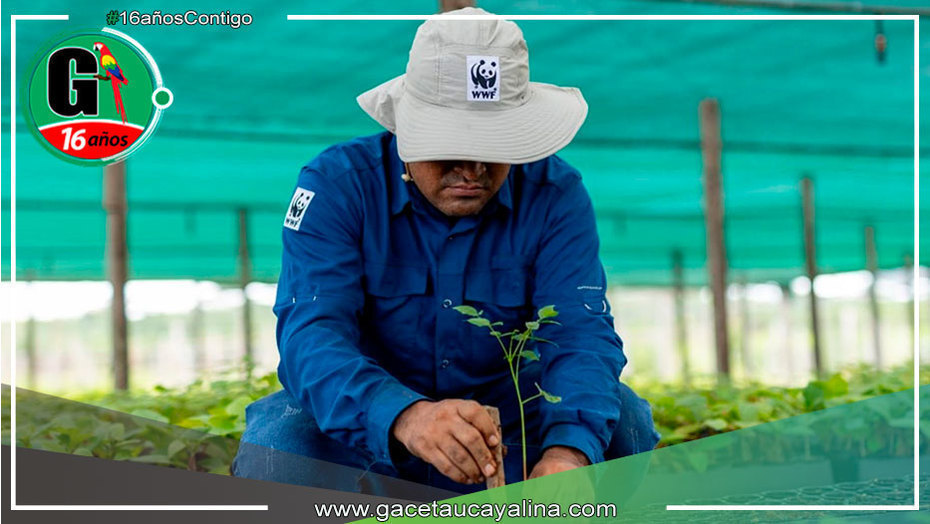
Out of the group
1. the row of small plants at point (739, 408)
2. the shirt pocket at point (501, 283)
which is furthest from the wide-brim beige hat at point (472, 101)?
the row of small plants at point (739, 408)

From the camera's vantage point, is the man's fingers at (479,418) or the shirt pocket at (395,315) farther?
the shirt pocket at (395,315)

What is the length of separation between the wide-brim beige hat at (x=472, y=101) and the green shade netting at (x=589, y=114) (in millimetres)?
1078

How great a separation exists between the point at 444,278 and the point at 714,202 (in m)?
3.72

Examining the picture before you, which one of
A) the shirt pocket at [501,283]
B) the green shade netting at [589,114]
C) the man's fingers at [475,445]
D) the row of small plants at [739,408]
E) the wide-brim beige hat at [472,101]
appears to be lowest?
the row of small plants at [739,408]

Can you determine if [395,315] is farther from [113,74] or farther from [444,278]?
[113,74]

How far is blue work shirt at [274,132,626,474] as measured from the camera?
1930 millimetres

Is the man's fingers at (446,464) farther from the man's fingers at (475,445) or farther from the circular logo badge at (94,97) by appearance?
the circular logo badge at (94,97)

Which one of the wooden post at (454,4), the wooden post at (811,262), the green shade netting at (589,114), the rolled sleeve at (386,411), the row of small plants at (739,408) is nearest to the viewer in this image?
the rolled sleeve at (386,411)

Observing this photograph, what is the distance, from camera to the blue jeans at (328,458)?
203 centimetres

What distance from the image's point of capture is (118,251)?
481 cm

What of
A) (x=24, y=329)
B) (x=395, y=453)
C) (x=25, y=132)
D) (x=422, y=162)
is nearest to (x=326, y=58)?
(x=25, y=132)

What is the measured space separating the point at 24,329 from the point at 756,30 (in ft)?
57.9

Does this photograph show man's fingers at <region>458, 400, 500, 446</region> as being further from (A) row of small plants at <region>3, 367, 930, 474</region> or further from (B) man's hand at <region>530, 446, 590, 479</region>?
(A) row of small plants at <region>3, 367, 930, 474</region>

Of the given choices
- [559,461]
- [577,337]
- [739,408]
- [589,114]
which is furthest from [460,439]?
[589,114]
